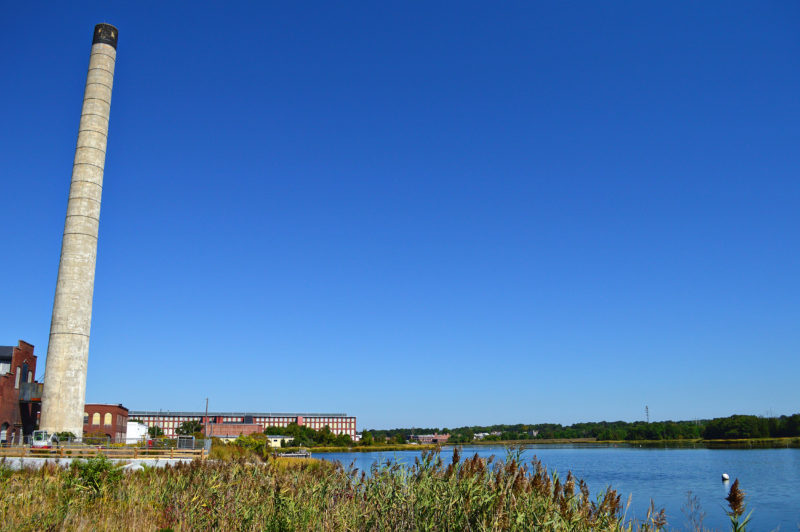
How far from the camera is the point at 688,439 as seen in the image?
5748 inches

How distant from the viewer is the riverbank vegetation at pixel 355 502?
21.7ft

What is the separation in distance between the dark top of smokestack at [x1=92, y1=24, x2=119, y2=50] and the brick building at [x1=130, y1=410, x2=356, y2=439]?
119610mm

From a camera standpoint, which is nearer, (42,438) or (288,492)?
(288,492)

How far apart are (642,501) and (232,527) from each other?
100.0ft

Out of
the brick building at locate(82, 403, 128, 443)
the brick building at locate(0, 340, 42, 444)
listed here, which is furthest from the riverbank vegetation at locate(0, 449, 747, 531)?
the brick building at locate(82, 403, 128, 443)

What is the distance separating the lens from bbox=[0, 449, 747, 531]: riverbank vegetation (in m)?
6.61

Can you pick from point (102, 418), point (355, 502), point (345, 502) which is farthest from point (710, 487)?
point (102, 418)

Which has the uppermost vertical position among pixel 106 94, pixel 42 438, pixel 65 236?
pixel 106 94

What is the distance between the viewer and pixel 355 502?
8.71 m

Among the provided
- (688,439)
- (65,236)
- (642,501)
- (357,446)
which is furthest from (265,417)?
(642,501)

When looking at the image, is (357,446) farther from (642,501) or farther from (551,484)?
(551,484)

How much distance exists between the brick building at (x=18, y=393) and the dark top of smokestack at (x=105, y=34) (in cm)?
2897

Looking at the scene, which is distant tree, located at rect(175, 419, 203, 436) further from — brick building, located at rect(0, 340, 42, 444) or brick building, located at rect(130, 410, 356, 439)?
brick building, located at rect(0, 340, 42, 444)

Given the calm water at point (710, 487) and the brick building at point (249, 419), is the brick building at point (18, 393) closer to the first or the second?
the calm water at point (710, 487)
